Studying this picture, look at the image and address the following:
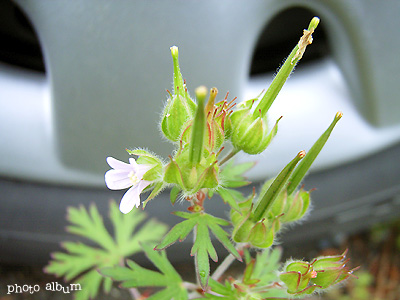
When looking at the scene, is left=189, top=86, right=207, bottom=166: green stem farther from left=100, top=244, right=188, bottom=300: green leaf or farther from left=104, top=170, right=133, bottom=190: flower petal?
left=100, top=244, right=188, bottom=300: green leaf

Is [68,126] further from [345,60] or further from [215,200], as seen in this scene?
[345,60]

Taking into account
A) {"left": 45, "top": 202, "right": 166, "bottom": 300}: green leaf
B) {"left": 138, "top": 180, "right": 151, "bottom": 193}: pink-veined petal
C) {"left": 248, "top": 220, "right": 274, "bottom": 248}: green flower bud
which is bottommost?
{"left": 248, "top": 220, "right": 274, "bottom": 248}: green flower bud

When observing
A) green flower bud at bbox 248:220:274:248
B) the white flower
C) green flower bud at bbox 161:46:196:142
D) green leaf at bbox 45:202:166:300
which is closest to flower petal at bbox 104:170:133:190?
the white flower

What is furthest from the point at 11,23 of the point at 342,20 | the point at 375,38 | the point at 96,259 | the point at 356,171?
the point at 356,171

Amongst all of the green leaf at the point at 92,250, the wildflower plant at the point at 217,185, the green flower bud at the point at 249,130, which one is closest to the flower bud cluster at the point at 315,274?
the wildflower plant at the point at 217,185

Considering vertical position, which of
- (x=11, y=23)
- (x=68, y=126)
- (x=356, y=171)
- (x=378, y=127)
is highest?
(x=11, y=23)

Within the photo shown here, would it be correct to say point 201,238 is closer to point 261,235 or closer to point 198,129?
point 261,235
